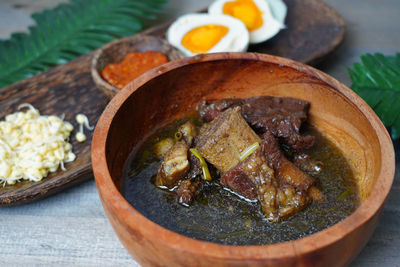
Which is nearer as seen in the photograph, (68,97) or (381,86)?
(381,86)

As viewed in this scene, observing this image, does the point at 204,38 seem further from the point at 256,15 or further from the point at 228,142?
the point at 228,142

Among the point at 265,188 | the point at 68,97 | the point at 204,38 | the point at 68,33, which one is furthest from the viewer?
the point at 68,33

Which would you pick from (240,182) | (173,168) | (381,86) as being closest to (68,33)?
(173,168)

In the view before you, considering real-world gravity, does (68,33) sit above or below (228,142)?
below

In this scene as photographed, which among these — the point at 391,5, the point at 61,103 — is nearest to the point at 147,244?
the point at 61,103

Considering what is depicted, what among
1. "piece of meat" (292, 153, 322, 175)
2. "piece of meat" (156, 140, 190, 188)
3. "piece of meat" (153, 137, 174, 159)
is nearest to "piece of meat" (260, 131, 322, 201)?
"piece of meat" (292, 153, 322, 175)

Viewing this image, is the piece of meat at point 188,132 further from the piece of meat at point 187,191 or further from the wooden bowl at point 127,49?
the wooden bowl at point 127,49

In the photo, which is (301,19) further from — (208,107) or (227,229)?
(227,229)
